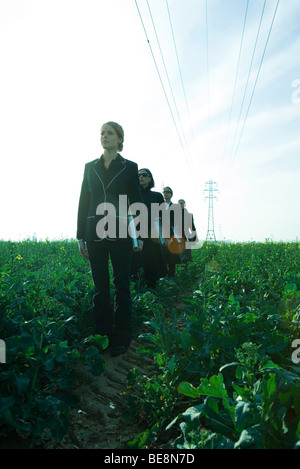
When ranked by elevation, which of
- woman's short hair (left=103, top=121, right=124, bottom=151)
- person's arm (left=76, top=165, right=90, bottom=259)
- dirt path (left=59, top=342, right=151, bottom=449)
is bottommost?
dirt path (left=59, top=342, right=151, bottom=449)

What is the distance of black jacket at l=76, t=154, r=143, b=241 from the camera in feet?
10.5

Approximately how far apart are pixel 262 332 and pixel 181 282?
13.1ft

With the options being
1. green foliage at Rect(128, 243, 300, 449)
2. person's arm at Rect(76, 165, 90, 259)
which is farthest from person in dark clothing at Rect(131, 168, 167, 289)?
person's arm at Rect(76, 165, 90, 259)

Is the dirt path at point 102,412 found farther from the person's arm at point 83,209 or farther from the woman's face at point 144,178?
the woman's face at point 144,178

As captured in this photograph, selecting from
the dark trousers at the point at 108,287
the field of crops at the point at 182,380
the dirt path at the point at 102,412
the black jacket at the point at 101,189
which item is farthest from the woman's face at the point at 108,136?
the dirt path at the point at 102,412

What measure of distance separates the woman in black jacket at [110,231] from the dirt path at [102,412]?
1.18 ft

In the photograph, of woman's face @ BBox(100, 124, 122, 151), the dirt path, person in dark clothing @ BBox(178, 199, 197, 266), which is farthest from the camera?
person in dark clothing @ BBox(178, 199, 197, 266)

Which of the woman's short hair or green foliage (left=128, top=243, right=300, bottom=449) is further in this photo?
the woman's short hair

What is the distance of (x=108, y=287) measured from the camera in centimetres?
326

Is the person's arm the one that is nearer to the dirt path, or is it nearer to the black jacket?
the black jacket

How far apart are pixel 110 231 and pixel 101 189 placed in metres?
0.42

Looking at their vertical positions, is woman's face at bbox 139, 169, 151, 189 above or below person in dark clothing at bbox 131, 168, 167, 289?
above

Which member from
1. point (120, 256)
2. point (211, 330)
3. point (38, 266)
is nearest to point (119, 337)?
point (120, 256)
